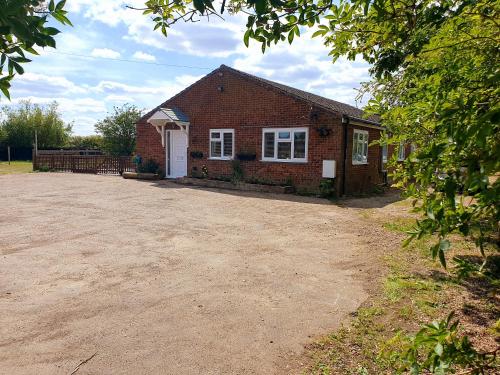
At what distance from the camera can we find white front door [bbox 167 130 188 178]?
1939 centimetres

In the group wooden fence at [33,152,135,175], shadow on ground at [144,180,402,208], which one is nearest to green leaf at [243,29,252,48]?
shadow on ground at [144,180,402,208]

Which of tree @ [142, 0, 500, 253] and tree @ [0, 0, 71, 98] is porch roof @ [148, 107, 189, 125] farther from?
tree @ [0, 0, 71, 98]

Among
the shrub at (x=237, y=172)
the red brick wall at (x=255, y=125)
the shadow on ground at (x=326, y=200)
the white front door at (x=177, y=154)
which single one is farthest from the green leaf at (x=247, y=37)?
the white front door at (x=177, y=154)

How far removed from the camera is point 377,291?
4.85m

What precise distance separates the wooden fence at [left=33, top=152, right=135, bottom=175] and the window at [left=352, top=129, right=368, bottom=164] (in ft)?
43.6

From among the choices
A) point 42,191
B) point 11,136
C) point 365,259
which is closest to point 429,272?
point 365,259

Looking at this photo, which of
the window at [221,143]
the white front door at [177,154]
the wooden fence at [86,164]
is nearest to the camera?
the window at [221,143]

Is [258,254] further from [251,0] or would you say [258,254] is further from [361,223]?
[251,0]

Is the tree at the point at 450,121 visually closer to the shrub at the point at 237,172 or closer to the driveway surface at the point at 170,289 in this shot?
the driveway surface at the point at 170,289

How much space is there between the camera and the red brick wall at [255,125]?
14.8 metres

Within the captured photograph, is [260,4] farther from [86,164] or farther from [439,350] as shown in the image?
[86,164]

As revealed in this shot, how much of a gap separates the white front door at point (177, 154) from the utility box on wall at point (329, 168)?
25.9 feet

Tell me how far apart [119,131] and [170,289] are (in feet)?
79.6

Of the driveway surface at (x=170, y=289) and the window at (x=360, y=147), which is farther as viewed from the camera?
the window at (x=360, y=147)
